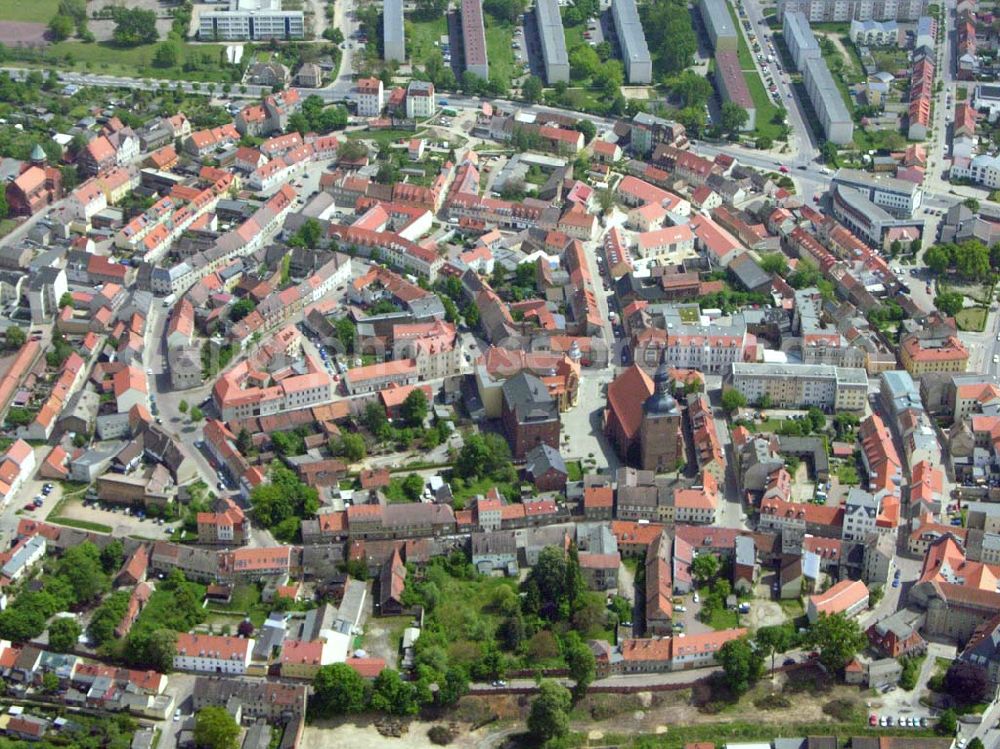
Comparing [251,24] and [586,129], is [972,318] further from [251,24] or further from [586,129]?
[251,24]

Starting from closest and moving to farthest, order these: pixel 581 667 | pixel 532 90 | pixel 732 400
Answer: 1. pixel 581 667
2. pixel 732 400
3. pixel 532 90

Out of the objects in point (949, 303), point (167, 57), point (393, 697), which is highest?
point (167, 57)

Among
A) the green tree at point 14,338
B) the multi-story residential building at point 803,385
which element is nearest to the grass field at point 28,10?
the green tree at point 14,338

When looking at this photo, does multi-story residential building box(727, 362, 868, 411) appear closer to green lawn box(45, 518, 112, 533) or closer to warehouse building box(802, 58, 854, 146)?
green lawn box(45, 518, 112, 533)

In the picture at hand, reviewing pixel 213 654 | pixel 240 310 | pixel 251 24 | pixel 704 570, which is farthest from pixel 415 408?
pixel 251 24

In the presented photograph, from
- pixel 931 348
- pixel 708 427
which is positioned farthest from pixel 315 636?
pixel 931 348

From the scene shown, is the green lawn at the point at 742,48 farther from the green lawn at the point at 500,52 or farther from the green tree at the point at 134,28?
the green tree at the point at 134,28

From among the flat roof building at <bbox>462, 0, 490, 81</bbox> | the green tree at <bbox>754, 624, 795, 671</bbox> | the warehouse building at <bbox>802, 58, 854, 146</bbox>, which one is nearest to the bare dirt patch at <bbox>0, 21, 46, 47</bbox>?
the flat roof building at <bbox>462, 0, 490, 81</bbox>
